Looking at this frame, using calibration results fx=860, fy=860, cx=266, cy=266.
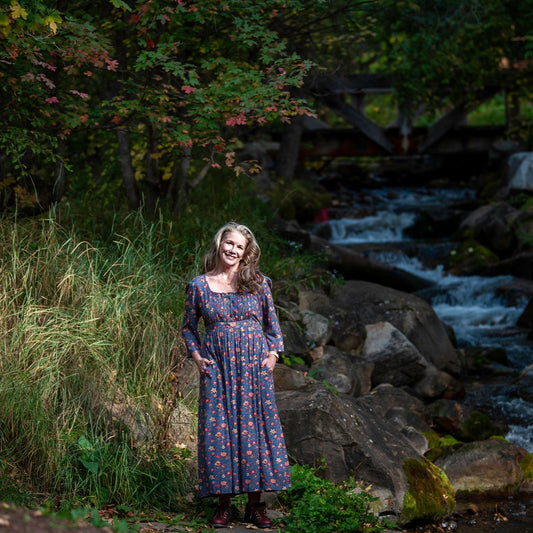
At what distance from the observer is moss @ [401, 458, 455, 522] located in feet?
18.8

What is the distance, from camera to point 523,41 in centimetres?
1458

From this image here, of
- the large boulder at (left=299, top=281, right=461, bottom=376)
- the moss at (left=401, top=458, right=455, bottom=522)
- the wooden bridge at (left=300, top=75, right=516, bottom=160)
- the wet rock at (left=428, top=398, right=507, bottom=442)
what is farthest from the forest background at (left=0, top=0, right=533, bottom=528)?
the wooden bridge at (left=300, top=75, right=516, bottom=160)

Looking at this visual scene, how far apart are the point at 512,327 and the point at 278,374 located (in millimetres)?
5781

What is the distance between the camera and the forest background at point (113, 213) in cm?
518

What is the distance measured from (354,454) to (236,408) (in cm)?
132

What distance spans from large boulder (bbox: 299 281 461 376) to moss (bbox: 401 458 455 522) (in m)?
2.96

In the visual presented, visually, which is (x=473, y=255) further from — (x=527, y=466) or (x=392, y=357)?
(x=527, y=466)

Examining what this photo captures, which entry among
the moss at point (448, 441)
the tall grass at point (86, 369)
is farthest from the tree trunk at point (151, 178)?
the moss at point (448, 441)

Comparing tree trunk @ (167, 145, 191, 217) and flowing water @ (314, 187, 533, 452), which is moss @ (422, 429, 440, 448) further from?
tree trunk @ (167, 145, 191, 217)

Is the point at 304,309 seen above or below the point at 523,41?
below

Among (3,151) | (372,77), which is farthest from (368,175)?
(3,151)

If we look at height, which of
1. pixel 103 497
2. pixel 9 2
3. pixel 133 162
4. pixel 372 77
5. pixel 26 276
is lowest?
pixel 103 497

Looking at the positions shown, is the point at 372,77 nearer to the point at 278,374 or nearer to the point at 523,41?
the point at 523,41

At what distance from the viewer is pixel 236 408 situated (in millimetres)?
4711
